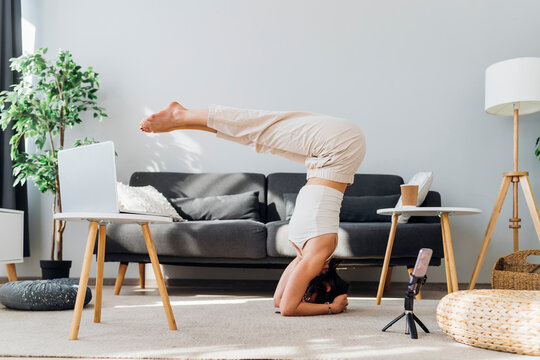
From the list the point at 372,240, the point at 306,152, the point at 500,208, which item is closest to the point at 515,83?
the point at 500,208

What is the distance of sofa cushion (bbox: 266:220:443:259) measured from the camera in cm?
289

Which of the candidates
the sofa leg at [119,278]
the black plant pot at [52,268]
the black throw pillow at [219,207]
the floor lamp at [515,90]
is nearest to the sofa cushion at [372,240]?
the floor lamp at [515,90]

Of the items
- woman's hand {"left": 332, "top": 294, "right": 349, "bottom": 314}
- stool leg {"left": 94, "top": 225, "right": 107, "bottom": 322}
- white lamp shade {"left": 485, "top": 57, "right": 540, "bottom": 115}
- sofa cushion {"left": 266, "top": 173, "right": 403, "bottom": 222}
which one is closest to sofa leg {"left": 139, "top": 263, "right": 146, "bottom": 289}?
sofa cushion {"left": 266, "top": 173, "right": 403, "bottom": 222}

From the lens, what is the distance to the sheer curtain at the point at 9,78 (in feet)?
11.7

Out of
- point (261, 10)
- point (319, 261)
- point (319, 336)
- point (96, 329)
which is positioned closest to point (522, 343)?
point (319, 336)

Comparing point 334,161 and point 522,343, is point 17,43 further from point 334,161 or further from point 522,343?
point 522,343

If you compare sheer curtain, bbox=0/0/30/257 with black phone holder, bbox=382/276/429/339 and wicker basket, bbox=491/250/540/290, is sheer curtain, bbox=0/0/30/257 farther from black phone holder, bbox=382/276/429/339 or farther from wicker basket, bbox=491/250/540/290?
wicker basket, bbox=491/250/540/290

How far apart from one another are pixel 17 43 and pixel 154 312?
2.59 meters

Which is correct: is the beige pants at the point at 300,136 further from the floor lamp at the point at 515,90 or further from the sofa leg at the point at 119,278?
the sofa leg at the point at 119,278

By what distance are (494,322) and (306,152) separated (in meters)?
0.94

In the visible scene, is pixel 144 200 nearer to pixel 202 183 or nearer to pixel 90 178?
pixel 202 183

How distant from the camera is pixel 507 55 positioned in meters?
3.86

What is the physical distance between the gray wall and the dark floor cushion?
4.67 feet

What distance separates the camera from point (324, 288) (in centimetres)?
224
